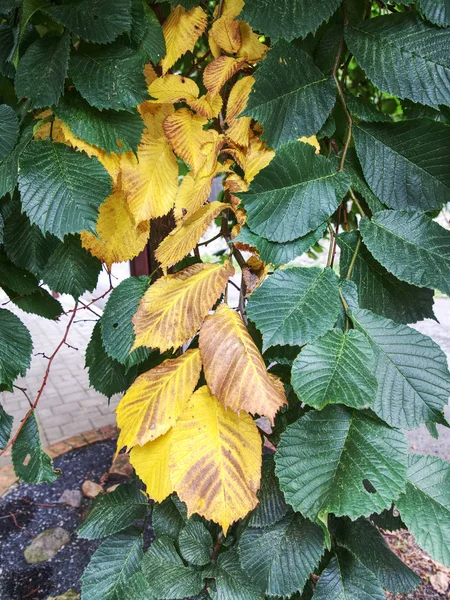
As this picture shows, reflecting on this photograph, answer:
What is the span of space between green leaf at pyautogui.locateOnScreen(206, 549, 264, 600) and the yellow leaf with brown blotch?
313mm

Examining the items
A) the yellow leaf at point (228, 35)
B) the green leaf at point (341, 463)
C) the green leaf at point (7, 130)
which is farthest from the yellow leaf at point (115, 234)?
the green leaf at point (341, 463)

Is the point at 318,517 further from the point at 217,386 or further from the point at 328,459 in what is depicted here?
the point at 217,386

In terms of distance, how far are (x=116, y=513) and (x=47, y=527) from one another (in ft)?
3.80

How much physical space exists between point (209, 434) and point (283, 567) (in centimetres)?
22

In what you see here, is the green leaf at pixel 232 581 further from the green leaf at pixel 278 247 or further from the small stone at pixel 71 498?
the small stone at pixel 71 498

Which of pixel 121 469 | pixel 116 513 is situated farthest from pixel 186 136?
pixel 121 469

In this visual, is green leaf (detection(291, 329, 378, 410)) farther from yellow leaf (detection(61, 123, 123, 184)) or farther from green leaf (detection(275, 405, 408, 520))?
yellow leaf (detection(61, 123, 123, 184))

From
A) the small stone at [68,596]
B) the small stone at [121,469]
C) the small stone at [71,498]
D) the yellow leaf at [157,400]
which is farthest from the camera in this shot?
the small stone at [121,469]

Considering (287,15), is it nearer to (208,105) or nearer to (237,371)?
(208,105)

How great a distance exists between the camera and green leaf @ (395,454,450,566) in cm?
45

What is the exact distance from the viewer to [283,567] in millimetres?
565

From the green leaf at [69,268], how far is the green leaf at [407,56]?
477 mm

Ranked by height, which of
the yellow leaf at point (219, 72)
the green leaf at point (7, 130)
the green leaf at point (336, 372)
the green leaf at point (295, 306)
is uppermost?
the yellow leaf at point (219, 72)

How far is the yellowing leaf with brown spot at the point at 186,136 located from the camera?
0.63m
